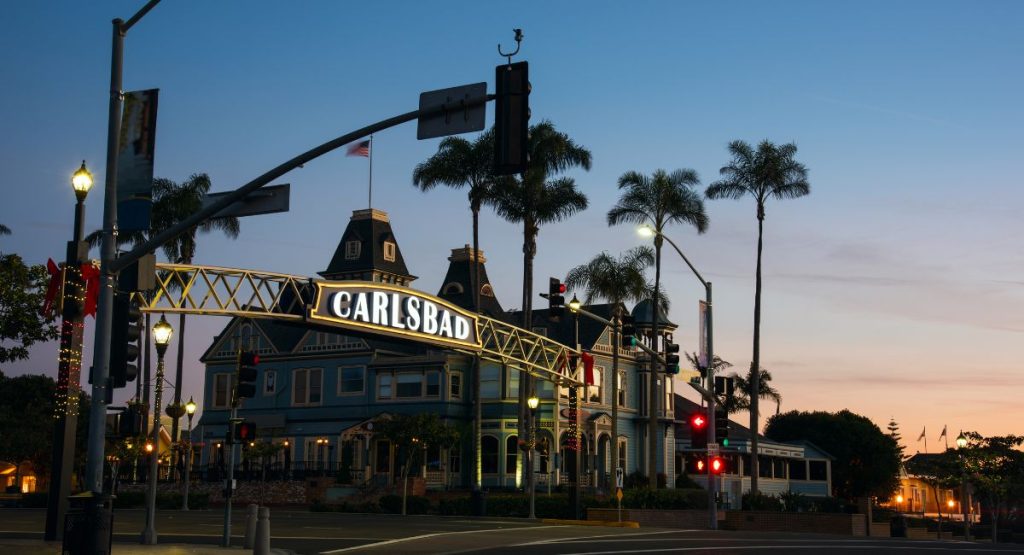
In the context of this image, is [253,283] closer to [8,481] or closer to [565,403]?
[565,403]

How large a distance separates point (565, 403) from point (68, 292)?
47.1 metres

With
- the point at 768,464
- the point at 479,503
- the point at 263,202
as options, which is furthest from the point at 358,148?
the point at 768,464

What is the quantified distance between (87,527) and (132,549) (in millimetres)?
6192

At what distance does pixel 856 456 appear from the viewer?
93125 mm

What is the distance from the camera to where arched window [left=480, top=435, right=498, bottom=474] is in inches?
2549

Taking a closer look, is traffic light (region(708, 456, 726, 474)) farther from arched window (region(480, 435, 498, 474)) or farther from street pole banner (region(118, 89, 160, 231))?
arched window (region(480, 435, 498, 474))

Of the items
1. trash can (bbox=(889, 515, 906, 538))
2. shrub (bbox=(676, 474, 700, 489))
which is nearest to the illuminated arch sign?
trash can (bbox=(889, 515, 906, 538))

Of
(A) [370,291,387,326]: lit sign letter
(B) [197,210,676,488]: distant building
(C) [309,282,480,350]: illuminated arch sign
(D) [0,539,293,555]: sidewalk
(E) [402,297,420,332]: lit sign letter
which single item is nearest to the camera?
(D) [0,539,293,555]: sidewalk

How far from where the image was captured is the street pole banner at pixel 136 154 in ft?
59.7

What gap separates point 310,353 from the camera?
70.4 meters

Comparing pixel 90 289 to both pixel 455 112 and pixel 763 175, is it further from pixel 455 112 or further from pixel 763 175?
pixel 763 175

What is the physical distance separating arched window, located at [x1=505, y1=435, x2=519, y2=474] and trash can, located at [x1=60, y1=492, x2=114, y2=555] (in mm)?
48585

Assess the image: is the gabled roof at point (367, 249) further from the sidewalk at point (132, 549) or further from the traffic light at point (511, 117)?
the traffic light at point (511, 117)

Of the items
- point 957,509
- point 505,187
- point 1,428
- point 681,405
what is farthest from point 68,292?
point 957,509
